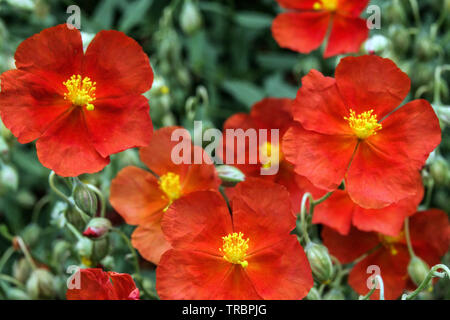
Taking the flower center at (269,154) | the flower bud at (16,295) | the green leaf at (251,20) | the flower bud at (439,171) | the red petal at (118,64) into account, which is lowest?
the flower bud at (16,295)

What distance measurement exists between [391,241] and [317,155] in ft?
1.12

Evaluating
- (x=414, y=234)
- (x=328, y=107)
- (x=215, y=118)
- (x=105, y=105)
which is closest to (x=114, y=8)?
(x=215, y=118)

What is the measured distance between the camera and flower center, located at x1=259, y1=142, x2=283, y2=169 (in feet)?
4.47

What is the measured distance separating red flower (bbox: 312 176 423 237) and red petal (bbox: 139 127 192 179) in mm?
A: 329

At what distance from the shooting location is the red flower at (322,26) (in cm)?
152

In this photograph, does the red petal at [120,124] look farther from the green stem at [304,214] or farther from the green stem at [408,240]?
the green stem at [408,240]

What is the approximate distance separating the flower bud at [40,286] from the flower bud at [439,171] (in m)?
0.93

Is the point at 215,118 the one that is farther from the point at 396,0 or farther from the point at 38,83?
the point at 38,83

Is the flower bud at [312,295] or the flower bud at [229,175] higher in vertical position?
the flower bud at [229,175]

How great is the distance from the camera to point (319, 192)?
1.29 m

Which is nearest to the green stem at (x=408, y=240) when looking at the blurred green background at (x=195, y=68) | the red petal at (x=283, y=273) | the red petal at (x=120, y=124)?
the blurred green background at (x=195, y=68)

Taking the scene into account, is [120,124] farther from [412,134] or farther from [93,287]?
[412,134]

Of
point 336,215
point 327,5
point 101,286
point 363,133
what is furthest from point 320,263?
point 327,5
